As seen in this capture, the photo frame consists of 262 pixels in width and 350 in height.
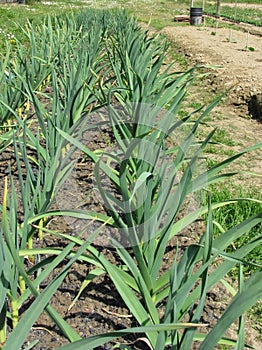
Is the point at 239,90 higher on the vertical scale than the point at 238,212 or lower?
higher

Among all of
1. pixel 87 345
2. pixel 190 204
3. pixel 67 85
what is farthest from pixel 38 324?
pixel 67 85

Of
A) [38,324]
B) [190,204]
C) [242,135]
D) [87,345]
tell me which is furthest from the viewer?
[242,135]

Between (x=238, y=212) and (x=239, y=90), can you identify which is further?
(x=239, y=90)

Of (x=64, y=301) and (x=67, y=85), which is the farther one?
(x=67, y=85)

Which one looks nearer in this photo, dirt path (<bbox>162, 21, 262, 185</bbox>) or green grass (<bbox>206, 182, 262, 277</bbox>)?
green grass (<bbox>206, 182, 262, 277</bbox>)

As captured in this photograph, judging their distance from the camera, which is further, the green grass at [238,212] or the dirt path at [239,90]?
the dirt path at [239,90]

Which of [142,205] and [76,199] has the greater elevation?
[142,205]

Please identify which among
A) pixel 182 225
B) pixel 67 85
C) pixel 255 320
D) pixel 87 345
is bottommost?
pixel 255 320

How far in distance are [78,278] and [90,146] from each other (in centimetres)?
127

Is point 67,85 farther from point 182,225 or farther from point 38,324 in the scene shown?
point 38,324

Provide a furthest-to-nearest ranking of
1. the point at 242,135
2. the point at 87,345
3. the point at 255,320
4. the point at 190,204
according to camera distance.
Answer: the point at 242,135, the point at 190,204, the point at 255,320, the point at 87,345

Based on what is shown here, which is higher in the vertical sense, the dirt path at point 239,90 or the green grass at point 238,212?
the dirt path at point 239,90

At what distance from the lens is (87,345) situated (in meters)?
0.71

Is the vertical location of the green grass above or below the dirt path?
below
